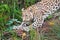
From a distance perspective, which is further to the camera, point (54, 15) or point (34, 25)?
point (54, 15)

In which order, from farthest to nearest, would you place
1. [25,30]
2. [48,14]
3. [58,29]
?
1. [48,14]
2. [25,30]
3. [58,29]

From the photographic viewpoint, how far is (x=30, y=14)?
5191mm

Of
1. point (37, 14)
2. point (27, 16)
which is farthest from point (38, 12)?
point (27, 16)

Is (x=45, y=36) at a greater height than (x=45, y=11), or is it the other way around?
(x=45, y=11)

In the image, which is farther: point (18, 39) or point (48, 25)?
point (48, 25)

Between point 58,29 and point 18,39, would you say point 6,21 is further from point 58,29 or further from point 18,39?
point 58,29

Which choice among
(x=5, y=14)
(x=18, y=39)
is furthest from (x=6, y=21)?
(x=18, y=39)

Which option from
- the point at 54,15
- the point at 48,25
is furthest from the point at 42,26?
the point at 54,15

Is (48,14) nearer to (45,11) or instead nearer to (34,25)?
(45,11)

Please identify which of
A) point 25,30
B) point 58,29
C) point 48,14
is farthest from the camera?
point 48,14

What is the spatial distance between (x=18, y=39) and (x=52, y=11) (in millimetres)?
1416

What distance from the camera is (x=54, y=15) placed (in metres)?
5.55

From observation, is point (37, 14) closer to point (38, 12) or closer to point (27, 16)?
point (38, 12)

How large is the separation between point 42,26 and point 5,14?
973 millimetres
